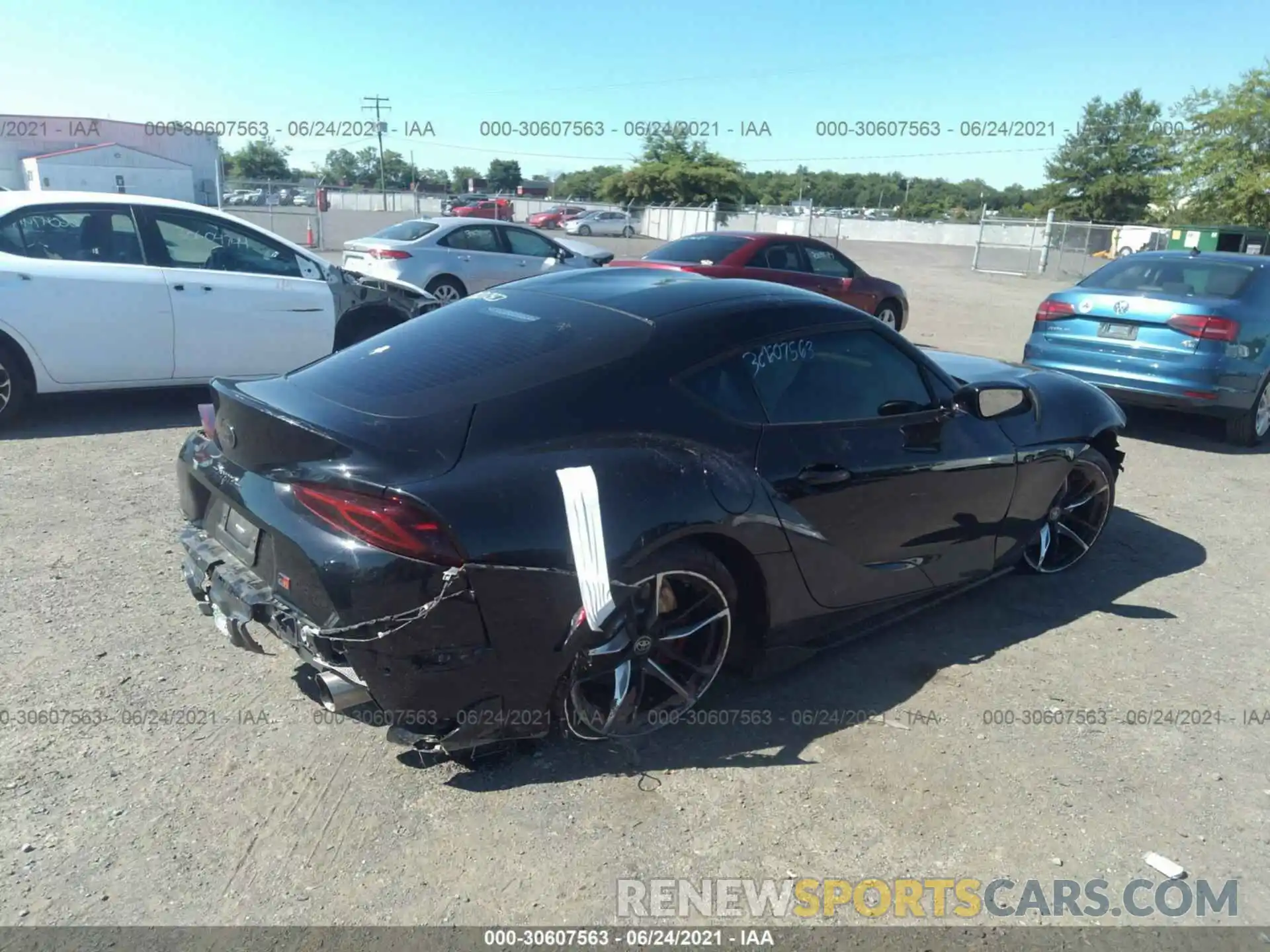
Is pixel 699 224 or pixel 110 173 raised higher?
pixel 110 173

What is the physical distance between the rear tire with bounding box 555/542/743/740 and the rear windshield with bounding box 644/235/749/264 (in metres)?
8.61

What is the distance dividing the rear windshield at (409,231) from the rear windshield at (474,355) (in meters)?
10.9

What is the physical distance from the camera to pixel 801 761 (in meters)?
3.34

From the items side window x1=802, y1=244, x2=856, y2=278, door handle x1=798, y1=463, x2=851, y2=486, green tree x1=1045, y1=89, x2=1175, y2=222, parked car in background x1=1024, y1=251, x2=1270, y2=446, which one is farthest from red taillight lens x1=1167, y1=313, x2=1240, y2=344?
green tree x1=1045, y1=89, x2=1175, y2=222

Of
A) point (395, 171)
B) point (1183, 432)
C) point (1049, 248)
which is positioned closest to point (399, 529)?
point (1183, 432)

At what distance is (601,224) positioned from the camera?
43719 millimetres

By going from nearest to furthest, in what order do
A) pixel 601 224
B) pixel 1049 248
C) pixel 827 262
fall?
1. pixel 827 262
2. pixel 1049 248
3. pixel 601 224

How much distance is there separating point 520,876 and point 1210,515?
5.77 meters

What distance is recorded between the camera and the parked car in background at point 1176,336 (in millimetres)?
7746

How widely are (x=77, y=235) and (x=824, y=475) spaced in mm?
5812

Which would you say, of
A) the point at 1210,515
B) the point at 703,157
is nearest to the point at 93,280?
the point at 1210,515

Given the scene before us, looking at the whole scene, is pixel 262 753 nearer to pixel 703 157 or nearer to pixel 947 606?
pixel 947 606

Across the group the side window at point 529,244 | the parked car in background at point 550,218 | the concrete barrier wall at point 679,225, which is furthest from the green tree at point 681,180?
the side window at point 529,244

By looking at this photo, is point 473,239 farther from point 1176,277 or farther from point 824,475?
point 824,475
